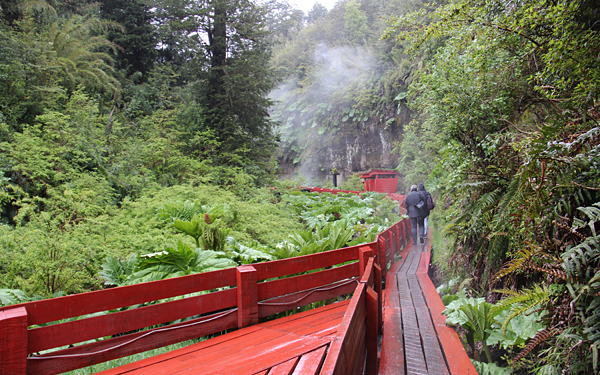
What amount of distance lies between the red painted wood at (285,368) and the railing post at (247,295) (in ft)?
3.66

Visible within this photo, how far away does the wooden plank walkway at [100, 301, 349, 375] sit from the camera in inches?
81.0

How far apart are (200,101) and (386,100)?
60.8ft

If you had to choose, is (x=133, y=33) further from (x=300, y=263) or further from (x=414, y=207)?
(x=300, y=263)

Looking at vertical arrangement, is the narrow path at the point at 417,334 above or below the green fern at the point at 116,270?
below

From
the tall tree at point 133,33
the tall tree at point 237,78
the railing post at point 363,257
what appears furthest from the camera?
the tall tree at point 133,33

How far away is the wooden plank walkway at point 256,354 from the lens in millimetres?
2057

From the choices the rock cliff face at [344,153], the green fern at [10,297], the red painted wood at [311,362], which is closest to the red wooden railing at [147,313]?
the red painted wood at [311,362]

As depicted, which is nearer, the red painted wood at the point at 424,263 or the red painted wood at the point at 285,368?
the red painted wood at the point at 285,368

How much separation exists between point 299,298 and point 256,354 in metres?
1.23

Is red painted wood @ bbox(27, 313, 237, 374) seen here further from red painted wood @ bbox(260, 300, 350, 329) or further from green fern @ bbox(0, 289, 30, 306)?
green fern @ bbox(0, 289, 30, 306)

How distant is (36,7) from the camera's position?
35.2 ft

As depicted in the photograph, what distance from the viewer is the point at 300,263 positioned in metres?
3.61

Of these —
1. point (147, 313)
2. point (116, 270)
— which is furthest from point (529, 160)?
point (116, 270)

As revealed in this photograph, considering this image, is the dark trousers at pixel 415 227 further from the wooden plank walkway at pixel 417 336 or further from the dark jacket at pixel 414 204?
the wooden plank walkway at pixel 417 336
